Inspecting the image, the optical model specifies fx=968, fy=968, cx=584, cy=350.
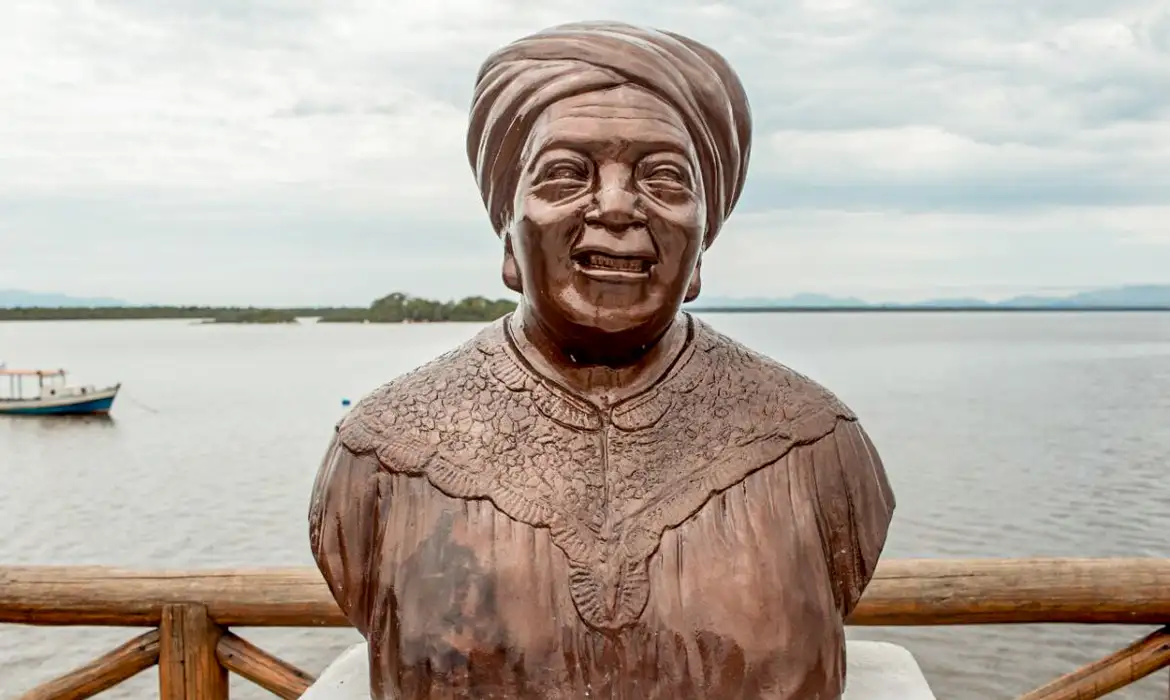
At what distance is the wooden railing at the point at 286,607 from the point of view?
285 centimetres

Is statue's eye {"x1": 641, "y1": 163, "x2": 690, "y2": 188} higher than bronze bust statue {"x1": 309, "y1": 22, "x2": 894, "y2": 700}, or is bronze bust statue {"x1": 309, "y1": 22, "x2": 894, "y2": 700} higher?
statue's eye {"x1": 641, "y1": 163, "x2": 690, "y2": 188}

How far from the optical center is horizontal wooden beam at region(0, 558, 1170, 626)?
2842 mm

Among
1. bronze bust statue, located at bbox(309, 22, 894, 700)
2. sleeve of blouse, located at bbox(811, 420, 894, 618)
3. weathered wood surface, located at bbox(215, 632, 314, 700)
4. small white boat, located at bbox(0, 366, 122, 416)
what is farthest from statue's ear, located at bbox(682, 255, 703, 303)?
small white boat, located at bbox(0, 366, 122, 416)

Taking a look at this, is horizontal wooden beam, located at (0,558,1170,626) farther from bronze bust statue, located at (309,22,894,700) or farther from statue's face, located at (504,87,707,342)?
statue's face, located at (504,87,707,342)

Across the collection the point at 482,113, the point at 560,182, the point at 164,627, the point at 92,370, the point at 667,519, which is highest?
the point at 482,113

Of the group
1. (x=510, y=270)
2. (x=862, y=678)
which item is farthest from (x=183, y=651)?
(x=862, y=678)

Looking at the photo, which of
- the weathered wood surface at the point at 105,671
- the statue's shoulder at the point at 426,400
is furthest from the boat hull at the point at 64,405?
the statue's shoulder at the point at 426,400

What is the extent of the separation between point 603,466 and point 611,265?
37 cm

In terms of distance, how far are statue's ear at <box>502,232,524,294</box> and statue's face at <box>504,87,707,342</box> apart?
5.0 inches

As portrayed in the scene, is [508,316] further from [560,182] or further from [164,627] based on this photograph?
[164,627]

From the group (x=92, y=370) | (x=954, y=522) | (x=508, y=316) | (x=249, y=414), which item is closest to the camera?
(x=508, y=316)

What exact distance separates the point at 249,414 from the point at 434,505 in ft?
64.8

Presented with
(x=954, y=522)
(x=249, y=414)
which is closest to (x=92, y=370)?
(x=249, y=414)

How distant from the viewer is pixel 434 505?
1738 mm
